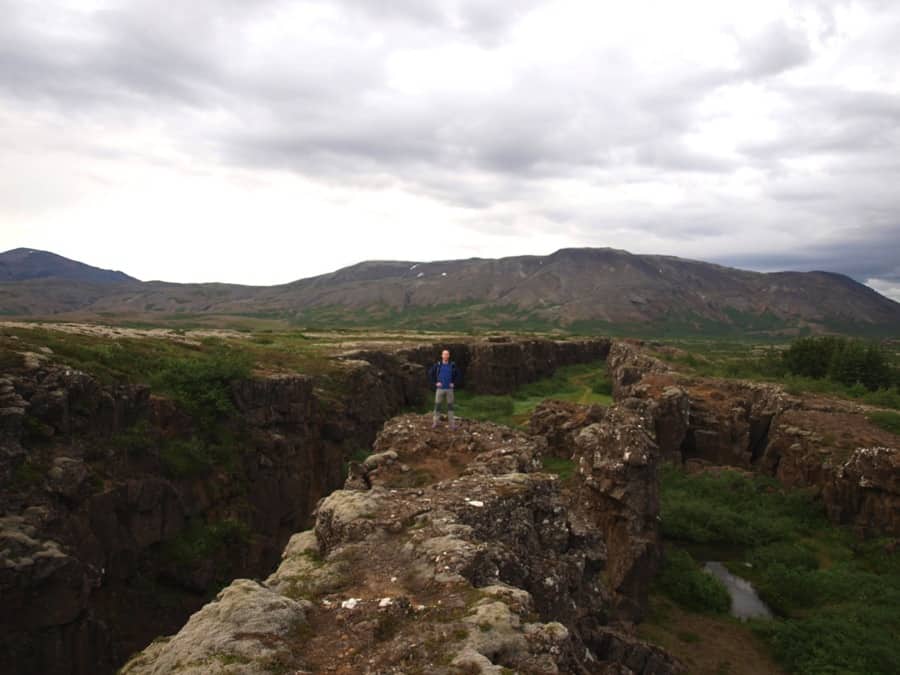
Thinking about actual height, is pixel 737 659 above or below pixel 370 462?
below

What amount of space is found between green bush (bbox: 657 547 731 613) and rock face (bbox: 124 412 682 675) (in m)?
11.2

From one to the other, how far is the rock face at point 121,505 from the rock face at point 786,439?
71.6ft

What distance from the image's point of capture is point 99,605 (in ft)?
66.4

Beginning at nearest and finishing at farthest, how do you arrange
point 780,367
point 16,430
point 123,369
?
point 16,430, point 123,369, point 780,367

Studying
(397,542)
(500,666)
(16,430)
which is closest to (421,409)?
(16,430)

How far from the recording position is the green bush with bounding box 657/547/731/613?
89.0 ft

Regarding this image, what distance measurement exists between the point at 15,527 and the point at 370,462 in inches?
424

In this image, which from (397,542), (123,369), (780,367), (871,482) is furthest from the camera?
(780,367)

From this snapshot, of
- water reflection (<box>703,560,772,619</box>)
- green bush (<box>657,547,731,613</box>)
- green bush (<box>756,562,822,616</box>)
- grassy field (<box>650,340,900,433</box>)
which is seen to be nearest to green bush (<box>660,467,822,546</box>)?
water reflection (<box>703,560,772,619</box>)

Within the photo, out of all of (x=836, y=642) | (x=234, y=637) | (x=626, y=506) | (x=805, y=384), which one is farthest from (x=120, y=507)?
(x=805, y=384)

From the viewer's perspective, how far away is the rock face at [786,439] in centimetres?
3256

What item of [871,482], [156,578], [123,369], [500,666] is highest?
[123,369]

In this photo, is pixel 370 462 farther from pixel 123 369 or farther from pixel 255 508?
pixel 123 369

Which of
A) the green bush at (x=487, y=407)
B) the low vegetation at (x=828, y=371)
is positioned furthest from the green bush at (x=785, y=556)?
the green bush at (x=487, y=407)
